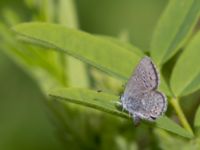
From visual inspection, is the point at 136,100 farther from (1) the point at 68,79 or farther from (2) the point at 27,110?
(2) the point at 27,110

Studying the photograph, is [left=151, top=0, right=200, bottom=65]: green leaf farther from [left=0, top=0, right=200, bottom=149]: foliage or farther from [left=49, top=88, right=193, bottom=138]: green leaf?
[left=49, top=88, right=193, bottom=138]: green leaf

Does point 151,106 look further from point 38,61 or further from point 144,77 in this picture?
point 38,61

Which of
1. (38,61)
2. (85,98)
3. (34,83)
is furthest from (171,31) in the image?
(34,83)

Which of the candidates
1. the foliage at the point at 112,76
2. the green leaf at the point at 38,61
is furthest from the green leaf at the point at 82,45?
the green leaf at the point at 38,61

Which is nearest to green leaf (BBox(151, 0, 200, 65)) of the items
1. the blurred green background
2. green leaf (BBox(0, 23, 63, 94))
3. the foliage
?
the foliage

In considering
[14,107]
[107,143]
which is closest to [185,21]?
[107,143]

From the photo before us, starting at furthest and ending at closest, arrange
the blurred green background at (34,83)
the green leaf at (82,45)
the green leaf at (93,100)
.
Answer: the blurred green background at (34,83) < the green leaf at (82,45) < the green leaf at (93,100)

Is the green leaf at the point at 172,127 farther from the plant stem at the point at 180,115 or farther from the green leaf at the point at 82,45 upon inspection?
the green leaf at the point at 82,45
